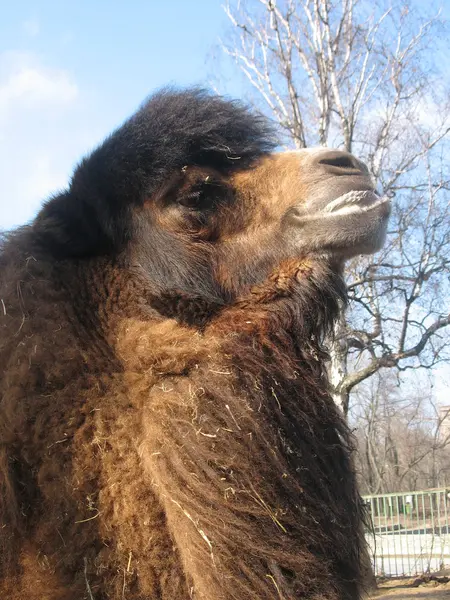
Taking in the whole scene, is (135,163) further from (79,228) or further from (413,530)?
(413,530)

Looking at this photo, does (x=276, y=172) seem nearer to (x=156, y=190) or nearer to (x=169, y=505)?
(x=156, y=190)

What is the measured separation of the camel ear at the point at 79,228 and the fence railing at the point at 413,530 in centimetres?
1414

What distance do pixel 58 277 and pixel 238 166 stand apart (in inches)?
42.1

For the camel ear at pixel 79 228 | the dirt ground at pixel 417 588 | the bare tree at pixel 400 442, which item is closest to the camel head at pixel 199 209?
the camel ear at pixel 79 228

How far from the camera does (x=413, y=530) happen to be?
16.8 meters

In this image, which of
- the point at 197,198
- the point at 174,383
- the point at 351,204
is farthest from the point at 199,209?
the point at 174,383

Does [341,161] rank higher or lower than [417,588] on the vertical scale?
higher

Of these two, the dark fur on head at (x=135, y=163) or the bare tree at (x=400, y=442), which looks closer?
the dark fur on head at (x=135, y=163)

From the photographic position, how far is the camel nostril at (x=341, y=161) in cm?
299

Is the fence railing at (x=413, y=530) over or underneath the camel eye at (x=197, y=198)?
underneath

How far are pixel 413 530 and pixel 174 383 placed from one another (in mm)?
16457

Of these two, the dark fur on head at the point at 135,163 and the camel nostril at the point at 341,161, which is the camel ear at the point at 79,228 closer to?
the dark fur on head at the point at 135,163

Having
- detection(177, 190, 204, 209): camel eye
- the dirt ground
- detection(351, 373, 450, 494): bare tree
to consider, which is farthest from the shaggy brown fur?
detection(351, 373, 450, 494): bare tree

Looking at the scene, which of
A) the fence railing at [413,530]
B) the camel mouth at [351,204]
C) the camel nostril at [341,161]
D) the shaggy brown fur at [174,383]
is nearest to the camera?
the shaggy brown fur at [174,383]
